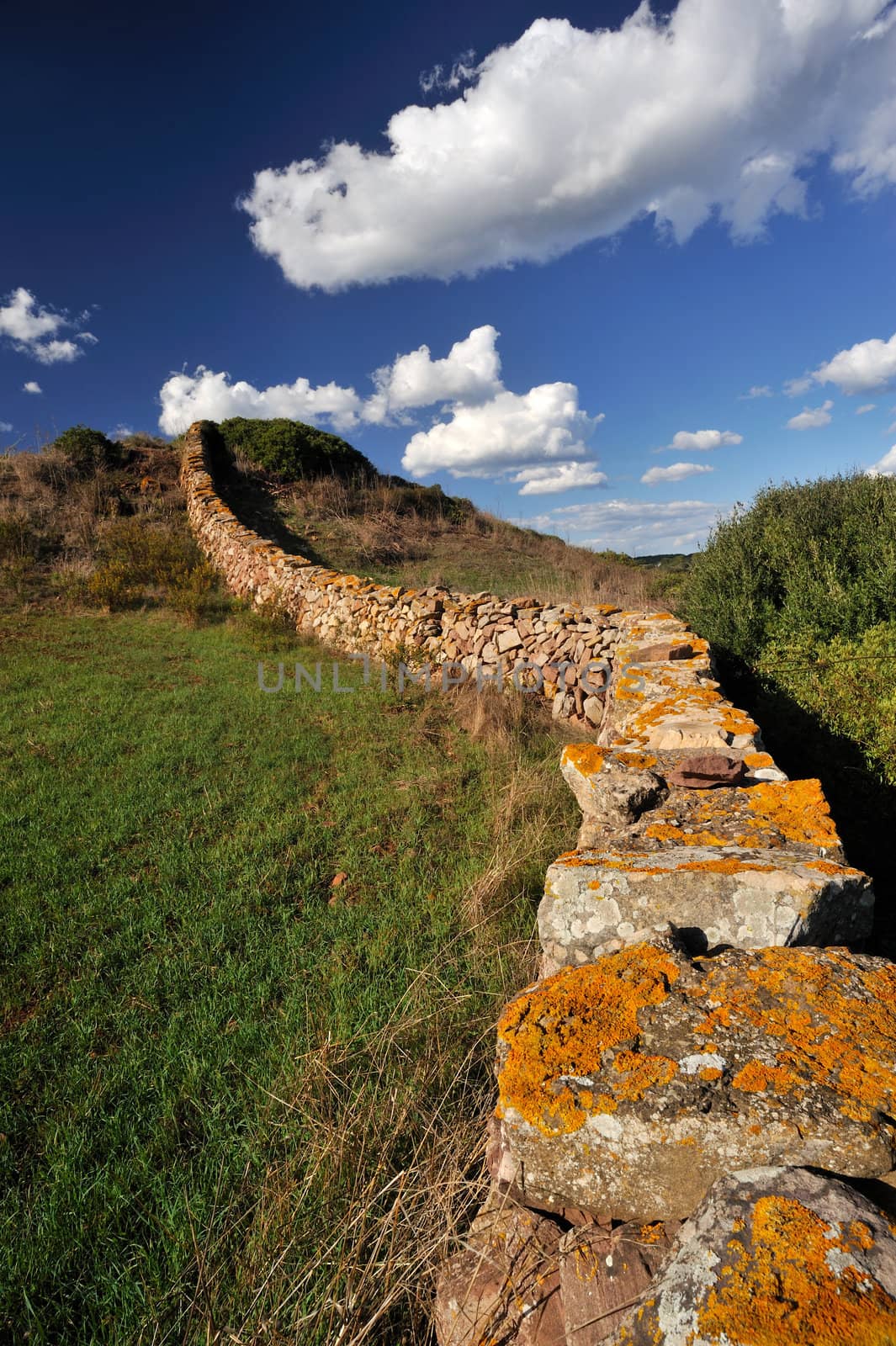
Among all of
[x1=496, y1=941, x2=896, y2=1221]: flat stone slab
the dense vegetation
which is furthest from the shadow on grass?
[x1=496, y1=941, x2=896, y2=1221]: flat stone slab

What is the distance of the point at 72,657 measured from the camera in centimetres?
878

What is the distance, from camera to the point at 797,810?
103 inches

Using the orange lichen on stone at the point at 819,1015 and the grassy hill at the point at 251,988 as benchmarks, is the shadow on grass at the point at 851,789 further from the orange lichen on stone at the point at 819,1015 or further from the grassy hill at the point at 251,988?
the orange lichen on stone at the point at 819,1015

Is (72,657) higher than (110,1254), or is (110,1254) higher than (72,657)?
(72,657)

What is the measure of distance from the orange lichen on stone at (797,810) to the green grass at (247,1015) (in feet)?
4.86

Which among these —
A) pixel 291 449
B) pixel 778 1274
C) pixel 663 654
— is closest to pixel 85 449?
pixel 291 449

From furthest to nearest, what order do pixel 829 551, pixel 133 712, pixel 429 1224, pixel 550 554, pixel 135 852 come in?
1. pixel 550 554
2. pixel 133 712
3. pixel 829 551
4. pixel 135 852
5. pixel 429 1224

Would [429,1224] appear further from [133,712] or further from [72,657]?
[72,657]

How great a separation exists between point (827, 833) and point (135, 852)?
13.9 feet

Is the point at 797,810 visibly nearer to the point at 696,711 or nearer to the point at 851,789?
the point at 696,711

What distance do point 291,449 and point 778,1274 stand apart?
21355 mm

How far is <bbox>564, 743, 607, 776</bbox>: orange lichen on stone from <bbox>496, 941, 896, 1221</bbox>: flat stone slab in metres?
1.36

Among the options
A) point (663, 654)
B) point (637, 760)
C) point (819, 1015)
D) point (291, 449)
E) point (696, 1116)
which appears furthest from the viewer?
point (291, 449)

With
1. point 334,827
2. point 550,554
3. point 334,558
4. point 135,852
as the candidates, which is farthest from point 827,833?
point 550,554
